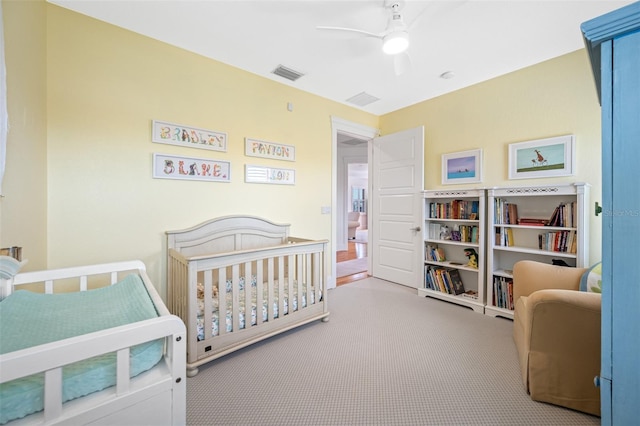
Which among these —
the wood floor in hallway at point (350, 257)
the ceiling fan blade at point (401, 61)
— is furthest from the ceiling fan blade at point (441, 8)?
the wood floor in hallway at point (350, 257)

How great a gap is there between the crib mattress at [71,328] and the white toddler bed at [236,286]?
50 centimetres

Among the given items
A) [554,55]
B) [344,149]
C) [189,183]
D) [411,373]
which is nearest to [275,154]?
[189,183]

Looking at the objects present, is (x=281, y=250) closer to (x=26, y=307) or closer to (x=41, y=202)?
(x=26, y=307)

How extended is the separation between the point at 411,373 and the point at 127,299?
5.73ft

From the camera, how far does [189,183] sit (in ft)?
8.02

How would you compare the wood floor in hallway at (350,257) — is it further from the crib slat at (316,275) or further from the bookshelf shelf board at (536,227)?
the bookshelf shelf board at (536,227)

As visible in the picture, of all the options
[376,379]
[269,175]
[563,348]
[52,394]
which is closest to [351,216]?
[269,175]

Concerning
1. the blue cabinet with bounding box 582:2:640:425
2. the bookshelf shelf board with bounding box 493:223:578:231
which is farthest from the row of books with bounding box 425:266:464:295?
the blue cabinet with bounding box 582:2:640:425

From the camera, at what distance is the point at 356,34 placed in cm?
216

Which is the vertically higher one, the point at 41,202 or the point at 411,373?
the point at 41,202

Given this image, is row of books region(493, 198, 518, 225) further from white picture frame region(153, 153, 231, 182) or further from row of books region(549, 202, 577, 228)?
white picture frame region(153, 153, 231, 182)

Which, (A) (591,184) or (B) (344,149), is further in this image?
(B) (344,149)

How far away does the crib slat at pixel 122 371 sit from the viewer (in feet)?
2.65

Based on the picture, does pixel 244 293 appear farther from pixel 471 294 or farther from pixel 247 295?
pixel 471 294
